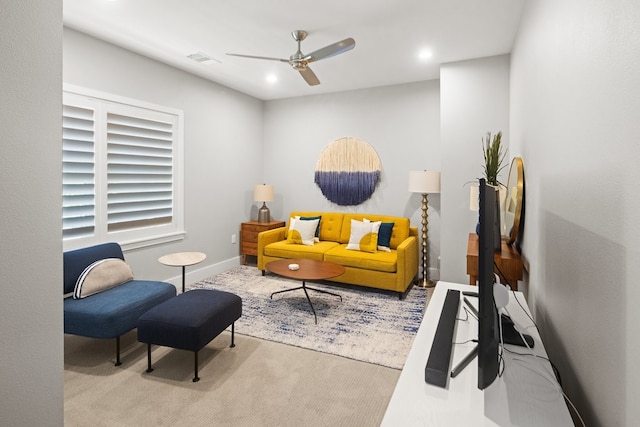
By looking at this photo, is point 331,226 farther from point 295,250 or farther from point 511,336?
point 511,336

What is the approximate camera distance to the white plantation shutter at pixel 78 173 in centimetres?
306

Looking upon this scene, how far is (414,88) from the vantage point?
4625 mm

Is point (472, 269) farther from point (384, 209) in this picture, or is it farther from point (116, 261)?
point (116, 261)

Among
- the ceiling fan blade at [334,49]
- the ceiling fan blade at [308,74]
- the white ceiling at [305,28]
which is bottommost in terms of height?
the ceiling fan blade at [308,74]

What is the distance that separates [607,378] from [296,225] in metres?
4.05

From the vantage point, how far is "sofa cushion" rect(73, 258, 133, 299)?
2.58 metres

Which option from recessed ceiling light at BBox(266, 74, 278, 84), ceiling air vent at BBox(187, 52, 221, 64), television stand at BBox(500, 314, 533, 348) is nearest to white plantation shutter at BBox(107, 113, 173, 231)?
ceiling air vent at BBox(187, 52, 221, 64)

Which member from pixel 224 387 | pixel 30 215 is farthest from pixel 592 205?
pixel 224 387

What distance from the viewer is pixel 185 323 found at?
85.8 inches

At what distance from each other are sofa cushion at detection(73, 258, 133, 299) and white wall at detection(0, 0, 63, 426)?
5.33ft

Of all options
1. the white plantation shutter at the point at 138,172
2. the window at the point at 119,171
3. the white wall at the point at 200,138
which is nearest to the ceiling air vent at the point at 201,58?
the white wall at the point at 200,138

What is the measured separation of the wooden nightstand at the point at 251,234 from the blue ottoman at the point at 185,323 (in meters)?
2.61

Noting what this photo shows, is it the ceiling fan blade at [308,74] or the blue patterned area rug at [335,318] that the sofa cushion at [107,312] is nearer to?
the blue patterned area rug at [335,318]

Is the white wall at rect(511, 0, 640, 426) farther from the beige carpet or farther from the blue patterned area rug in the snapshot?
the blue patterned area rug
